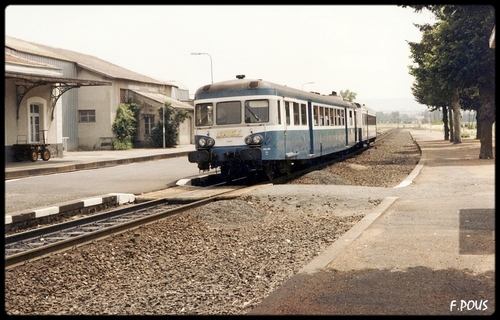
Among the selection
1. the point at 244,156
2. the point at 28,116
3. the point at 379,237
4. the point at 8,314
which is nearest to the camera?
the point at 8,314

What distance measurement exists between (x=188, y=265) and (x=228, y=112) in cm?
943

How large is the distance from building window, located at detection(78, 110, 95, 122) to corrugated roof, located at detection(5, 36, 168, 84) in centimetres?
292

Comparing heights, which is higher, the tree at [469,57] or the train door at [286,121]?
the tree at [469,57]

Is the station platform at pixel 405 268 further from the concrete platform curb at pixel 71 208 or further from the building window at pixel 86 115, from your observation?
the building window at pixel 86 115

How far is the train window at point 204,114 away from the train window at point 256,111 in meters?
1.11

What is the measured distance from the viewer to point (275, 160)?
17.1 m

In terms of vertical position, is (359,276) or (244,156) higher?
(244,156)

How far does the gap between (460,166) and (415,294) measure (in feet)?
56.4

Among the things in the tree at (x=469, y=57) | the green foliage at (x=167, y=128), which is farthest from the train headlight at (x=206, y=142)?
the green foliage at (x=167, y=128)

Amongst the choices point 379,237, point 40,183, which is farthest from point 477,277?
point 40,183

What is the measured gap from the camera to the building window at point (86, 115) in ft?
140

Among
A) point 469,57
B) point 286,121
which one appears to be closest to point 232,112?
point 286,121

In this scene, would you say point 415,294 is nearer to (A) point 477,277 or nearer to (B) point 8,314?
(A) point 477,277

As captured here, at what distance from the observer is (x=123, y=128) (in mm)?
42500
